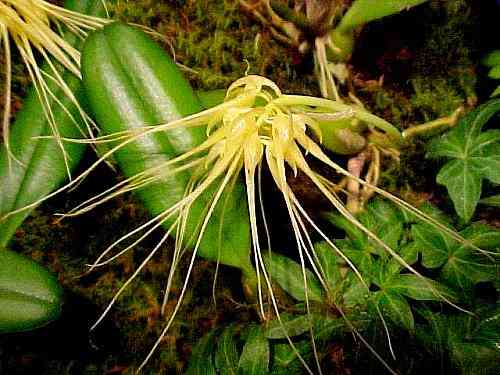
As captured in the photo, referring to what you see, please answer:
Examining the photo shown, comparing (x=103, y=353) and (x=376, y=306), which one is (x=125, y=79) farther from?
(x=103, y=353)

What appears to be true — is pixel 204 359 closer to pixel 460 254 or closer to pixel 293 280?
pixel 293 280

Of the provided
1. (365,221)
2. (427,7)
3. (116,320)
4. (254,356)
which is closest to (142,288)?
(116,320)

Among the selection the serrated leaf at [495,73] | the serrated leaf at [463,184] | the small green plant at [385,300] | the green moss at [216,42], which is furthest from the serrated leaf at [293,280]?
the serrated leaf at [495,73]

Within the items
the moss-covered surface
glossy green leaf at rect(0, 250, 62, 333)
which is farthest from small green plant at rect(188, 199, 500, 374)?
glossy green leaf at rect(0, 250, 62, 333)

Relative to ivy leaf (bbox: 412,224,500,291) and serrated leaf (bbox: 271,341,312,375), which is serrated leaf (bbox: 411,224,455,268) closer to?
ivy leaf (bbox: 412,224,500,291)

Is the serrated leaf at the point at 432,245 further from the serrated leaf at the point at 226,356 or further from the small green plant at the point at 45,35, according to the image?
the small green plant at the point at 45,35

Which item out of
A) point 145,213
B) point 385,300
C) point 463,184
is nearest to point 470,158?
point 463,184

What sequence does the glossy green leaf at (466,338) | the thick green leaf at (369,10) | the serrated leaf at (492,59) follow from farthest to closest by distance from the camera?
1. the serrated leaf at (492,59)
2. the thick green leaf at (369,10)
3. the glossy green leaf at (466,338)
